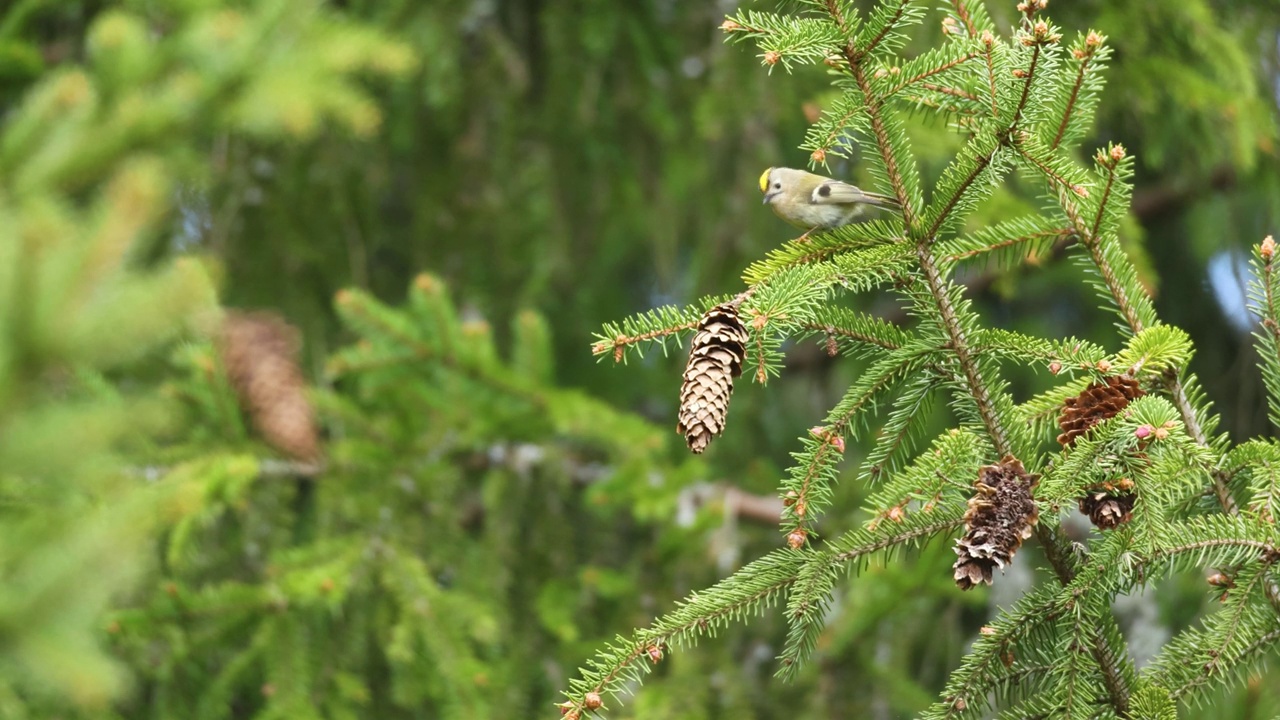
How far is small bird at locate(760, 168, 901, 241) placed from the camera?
6.69ft

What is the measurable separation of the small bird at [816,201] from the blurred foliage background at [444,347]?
0.25m

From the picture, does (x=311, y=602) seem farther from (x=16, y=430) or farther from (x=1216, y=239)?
(x=1216, y=239)

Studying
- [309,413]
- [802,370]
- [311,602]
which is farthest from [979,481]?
[802,370]

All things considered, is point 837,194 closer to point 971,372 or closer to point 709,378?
point 971,372

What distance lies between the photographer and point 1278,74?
143 inches

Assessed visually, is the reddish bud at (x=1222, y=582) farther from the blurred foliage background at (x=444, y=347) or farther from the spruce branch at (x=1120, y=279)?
the blurred foliage background at (x=444, y=347)

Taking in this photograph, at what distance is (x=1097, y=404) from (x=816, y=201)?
831 millimetres

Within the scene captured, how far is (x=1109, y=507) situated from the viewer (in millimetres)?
1321

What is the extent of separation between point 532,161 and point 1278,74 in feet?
8.05

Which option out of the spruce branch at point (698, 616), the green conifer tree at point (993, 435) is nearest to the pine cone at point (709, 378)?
the green conifer tree at point (993, 435)

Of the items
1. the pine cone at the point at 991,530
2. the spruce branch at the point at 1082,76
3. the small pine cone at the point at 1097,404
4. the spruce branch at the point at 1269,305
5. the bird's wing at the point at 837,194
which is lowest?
the pine cone at the point at 991,530

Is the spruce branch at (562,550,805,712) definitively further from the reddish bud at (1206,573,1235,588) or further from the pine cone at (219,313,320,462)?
the pine cone at (219,313,320,462)

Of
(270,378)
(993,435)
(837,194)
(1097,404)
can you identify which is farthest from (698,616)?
→ (270,378)

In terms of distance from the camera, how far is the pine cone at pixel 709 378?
4.39 feet
